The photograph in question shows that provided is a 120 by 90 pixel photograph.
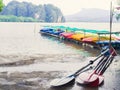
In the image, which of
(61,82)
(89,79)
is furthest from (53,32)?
(61,82)

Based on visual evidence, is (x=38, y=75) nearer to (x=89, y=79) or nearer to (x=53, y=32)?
(x=89, y=79)

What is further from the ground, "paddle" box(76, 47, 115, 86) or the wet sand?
"paddle" box(76, 47, 115, 86)

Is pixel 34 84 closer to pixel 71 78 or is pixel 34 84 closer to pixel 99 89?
pixel 71 78

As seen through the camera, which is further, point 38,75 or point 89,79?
point 38,75

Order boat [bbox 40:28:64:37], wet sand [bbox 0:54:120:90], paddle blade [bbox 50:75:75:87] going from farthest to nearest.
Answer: boat [bbox 40:28:64:37]
wet sand [bbox 0:54:120:90]
paddle blade [bbox 50:75:75:87]

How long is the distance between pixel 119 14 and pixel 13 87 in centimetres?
1004

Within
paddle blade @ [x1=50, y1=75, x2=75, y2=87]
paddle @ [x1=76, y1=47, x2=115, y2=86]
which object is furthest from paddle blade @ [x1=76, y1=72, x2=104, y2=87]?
paddle blade @ [x1=50, y1=75, x2=75, y2=87]

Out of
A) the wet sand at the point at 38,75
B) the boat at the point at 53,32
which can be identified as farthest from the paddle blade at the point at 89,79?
the boat at the point at 53,32

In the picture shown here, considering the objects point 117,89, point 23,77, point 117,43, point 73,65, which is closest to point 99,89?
point 117,89

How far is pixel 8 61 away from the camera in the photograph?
23.7m

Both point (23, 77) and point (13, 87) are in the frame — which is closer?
point (13, 87)

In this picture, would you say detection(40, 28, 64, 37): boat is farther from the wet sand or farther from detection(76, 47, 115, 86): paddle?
detection(76, 47, 115, 86): paddle

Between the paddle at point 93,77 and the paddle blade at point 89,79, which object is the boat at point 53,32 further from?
the paddle blade at point 89,79

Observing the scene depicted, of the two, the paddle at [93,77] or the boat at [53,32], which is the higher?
the paddle at [93,77]
